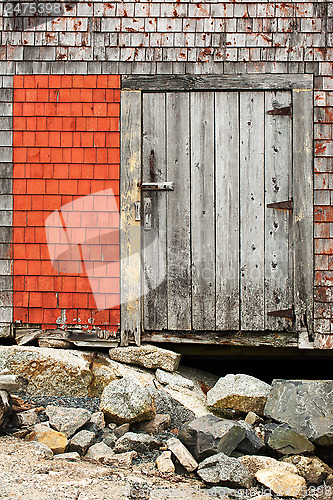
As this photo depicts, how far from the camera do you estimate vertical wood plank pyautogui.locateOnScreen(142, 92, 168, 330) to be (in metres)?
4.11

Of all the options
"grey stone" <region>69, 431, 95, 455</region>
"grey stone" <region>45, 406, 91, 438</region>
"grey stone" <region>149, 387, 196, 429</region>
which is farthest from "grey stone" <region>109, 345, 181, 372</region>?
"grey stone" <region>69, 431, 95, 455</region>

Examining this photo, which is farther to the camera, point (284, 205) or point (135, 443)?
point (284, 205)

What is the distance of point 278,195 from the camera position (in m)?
4.09

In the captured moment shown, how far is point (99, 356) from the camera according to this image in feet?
13.4

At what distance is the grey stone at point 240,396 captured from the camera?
3662mm

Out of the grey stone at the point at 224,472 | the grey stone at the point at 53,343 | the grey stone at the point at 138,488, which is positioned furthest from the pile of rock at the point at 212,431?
the grey stone at the point at 53,343

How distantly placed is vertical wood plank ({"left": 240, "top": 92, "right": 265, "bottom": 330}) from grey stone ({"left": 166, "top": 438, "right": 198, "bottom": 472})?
5.23 ft

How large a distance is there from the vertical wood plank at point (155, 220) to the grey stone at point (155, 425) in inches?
35.9

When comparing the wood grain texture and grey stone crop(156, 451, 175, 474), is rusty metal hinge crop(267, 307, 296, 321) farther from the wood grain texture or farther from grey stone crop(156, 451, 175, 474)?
the wood grain texture

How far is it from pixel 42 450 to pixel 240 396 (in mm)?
1572

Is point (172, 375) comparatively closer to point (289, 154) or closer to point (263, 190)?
point (263, 190)

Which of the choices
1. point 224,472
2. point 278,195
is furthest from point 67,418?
point 278,195

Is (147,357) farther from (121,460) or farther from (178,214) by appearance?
(178,214)

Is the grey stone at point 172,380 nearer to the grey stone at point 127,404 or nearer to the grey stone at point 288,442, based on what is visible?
the grey stone at point 127,404
